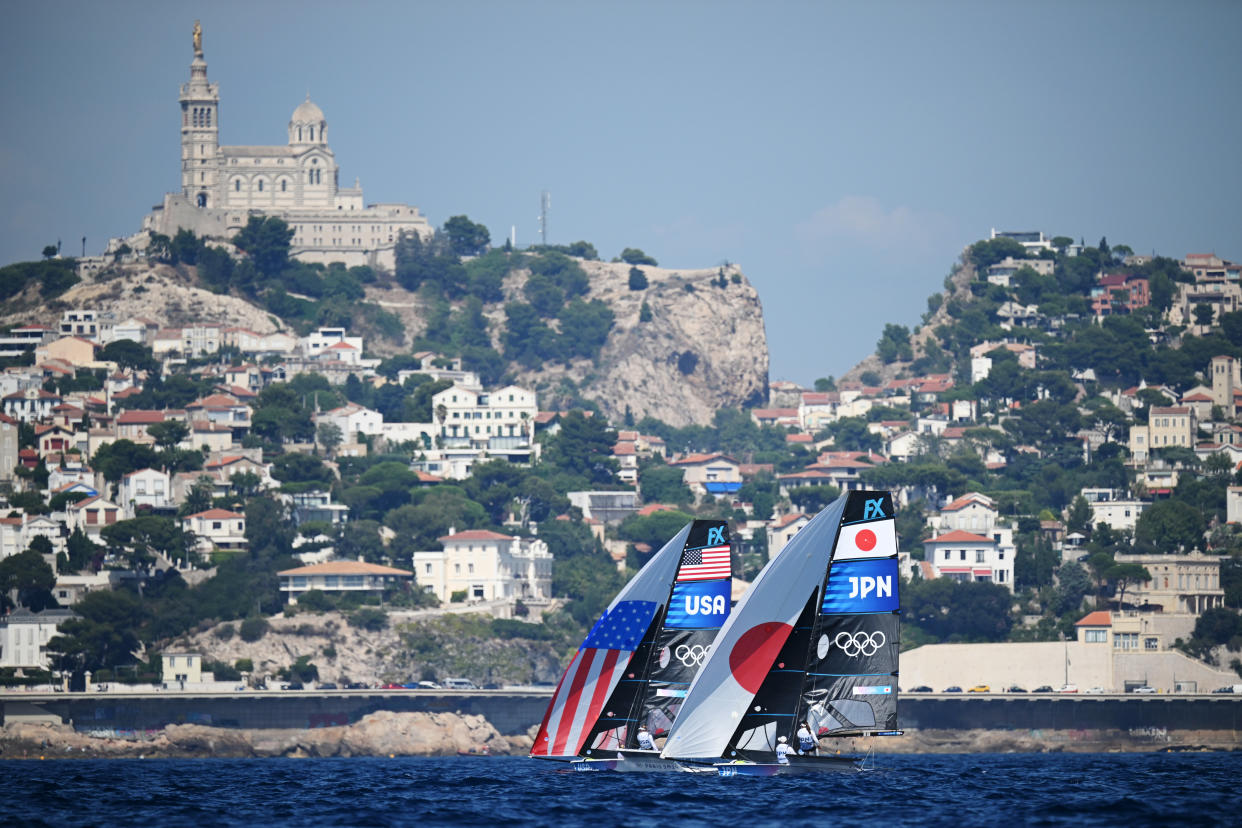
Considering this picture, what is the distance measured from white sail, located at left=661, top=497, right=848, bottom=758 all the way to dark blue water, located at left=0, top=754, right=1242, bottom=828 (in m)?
1.17

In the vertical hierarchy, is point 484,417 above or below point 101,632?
above

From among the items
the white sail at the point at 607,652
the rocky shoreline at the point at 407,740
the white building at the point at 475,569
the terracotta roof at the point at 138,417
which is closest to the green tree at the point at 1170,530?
the rocky shoreline at the point at 407,740

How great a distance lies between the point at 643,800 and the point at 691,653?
4.31 metres

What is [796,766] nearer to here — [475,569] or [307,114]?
[475,569]

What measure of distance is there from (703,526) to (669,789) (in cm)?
540

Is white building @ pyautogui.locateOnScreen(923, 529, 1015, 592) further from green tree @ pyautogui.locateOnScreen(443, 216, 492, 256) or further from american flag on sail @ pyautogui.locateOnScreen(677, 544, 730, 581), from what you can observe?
green tree @ pyautogui.locateOnScreen(443, 216, 492, 256)

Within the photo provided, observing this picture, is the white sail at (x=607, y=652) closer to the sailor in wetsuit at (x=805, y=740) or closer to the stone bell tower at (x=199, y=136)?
the sailor in wetsuit at (x=805, y=740)

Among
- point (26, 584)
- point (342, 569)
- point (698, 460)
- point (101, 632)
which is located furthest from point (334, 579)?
point (698, 460)

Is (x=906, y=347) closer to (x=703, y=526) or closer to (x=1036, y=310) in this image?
(x=1036, y=310)

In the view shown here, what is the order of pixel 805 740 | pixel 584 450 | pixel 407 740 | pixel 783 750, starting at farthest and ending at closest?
pixel 584 450
pixel 407 740
pixel 783 750
pixel 805 740

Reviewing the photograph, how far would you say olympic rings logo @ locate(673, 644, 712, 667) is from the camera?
4544cm

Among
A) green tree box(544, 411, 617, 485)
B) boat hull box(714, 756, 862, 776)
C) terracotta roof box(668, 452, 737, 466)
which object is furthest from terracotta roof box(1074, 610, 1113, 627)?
boat hull box(714, 756, 862, 776)

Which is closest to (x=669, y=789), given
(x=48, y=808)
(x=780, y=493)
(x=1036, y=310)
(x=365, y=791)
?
(x=365, y=791)

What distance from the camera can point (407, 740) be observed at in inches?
3711
